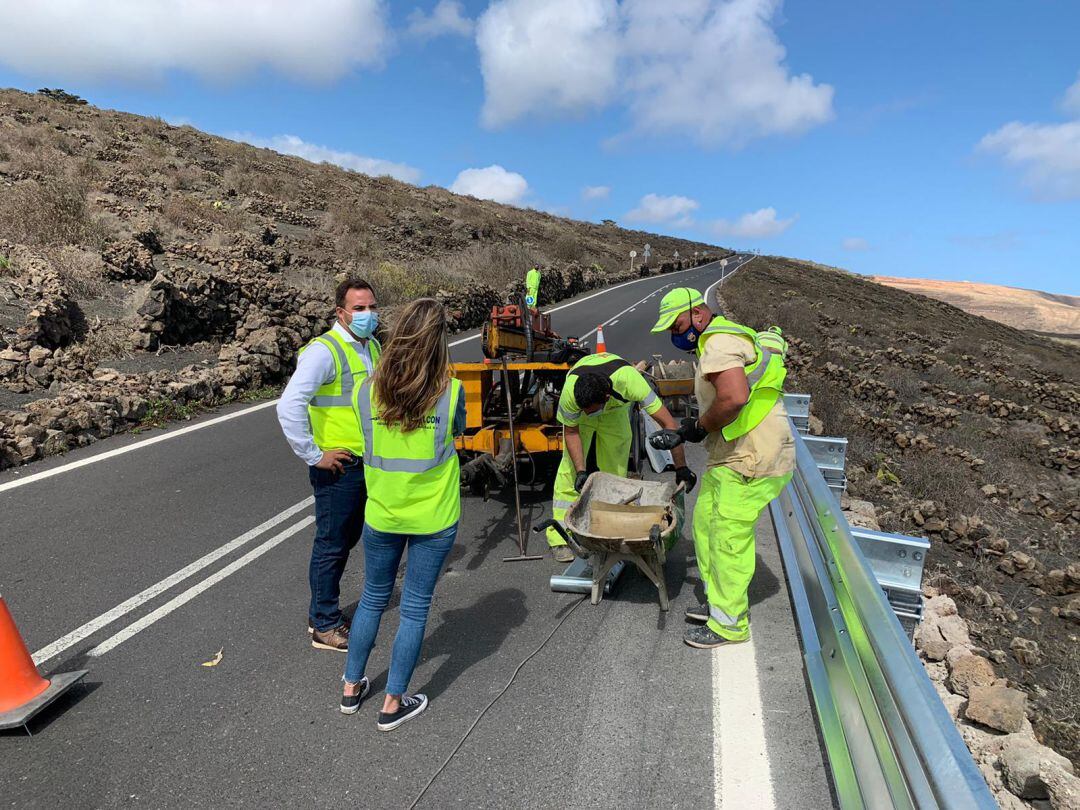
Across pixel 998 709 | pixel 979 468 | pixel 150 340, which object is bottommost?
pixel 979 468

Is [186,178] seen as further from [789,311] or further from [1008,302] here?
[1008,302]

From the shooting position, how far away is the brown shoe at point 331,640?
12.1 feet

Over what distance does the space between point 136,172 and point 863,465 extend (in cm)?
2406

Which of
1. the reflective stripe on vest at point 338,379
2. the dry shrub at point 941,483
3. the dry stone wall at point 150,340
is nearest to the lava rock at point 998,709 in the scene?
the reflective stripe on vest at point 338,379

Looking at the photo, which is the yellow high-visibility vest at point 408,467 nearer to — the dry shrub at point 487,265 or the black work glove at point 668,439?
the black work glove at point 668,439

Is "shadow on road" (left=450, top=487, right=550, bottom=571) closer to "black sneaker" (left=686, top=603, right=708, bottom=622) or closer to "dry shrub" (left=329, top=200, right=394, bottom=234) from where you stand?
"black sneaker" (left=686, top=603, right=708, bottom=622)

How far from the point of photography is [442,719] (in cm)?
313

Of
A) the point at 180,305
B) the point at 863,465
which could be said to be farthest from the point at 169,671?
the point at 180,305

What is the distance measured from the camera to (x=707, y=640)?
374 cm

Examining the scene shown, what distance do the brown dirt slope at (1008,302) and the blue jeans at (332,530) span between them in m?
60.2

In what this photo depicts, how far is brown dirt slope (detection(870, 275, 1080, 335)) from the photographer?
56.7 m

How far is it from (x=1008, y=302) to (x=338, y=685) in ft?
253

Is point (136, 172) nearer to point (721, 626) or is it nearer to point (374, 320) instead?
point (374, 320)

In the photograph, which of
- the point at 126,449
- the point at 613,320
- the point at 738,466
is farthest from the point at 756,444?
the point at 613,320
